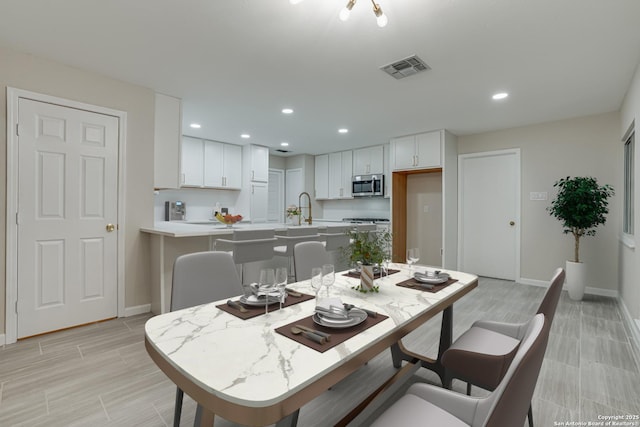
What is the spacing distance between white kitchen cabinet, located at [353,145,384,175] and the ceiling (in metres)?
2.15

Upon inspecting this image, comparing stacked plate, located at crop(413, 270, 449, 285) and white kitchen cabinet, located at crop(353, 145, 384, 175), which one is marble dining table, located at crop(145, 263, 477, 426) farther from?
white kitchen cabinet, located at crop(353, 145, 384, 175)

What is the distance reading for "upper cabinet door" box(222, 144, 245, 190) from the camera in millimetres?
6184

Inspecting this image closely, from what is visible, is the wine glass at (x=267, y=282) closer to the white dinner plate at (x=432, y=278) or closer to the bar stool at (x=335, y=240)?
the white dinner plate at (x=432, y=278)

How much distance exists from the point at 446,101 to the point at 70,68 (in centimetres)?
393

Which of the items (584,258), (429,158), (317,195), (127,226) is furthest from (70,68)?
(584,258)

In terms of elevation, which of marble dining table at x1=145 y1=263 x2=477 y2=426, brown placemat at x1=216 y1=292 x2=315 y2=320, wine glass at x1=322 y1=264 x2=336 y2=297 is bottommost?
marble dining table at x1=145 y1=263 x2=477 y2=426

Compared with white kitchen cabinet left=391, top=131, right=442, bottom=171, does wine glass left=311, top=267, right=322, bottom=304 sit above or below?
below

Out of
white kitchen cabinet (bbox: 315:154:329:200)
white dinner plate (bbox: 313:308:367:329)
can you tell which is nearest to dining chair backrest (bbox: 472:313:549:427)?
white dinner plate (bbox: 313:308:367:329)

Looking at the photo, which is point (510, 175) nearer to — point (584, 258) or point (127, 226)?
point (584, 258)

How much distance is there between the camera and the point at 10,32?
240 cm

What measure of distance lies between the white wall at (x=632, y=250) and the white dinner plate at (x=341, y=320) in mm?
3012

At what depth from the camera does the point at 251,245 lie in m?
3.22

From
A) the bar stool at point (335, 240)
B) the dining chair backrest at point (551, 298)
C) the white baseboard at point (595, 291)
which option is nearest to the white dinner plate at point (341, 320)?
the dining chair backrest at point (551, 298)

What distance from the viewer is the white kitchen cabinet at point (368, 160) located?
6375mm
